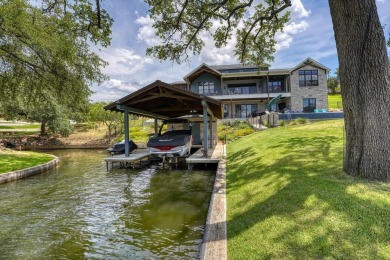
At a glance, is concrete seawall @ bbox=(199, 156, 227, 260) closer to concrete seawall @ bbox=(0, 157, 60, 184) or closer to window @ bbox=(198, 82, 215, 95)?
concrete seawall @ bbox=(0, 157, 60, 184)

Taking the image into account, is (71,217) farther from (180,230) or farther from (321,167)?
(321,167)

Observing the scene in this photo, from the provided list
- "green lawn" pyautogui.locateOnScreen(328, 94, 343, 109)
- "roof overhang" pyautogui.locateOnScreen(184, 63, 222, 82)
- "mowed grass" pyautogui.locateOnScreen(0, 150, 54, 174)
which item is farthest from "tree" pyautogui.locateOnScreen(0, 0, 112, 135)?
"green lawn" pyautogui.locateOnScreen(328, 94, 343, 109)

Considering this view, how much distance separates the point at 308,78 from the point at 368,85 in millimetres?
30648

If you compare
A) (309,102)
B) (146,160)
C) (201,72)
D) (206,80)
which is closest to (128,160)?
(146,160)

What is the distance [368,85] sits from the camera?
5383 mm

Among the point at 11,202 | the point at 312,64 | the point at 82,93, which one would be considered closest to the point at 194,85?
the point at 312,64

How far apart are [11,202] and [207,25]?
11.0 m

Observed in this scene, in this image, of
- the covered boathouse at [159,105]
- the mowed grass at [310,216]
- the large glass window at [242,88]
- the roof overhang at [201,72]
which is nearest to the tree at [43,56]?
the covered boathouse at [159,105]

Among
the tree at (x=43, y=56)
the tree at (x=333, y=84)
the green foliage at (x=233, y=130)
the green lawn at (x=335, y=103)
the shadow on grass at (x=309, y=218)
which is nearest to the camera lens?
the shadow on grass at (x=309, y=218)

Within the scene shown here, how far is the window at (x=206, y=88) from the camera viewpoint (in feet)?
120

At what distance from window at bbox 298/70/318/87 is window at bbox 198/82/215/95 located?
11451 millimetres

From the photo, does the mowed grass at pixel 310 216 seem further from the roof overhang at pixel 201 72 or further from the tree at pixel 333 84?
the tree at pixel 333 84

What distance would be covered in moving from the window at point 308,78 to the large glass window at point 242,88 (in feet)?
19.4

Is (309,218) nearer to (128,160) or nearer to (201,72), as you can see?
(128,160)
